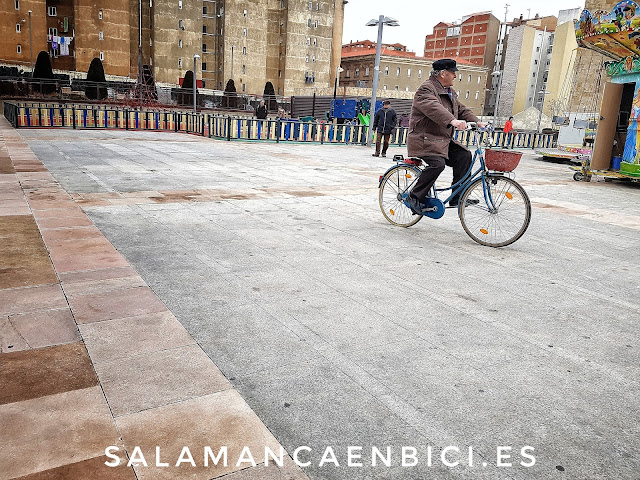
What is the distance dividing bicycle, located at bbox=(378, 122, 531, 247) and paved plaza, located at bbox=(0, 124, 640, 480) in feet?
0.78

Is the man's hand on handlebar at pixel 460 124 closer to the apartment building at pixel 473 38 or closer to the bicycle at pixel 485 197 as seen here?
the bicycle at pixel 485 197

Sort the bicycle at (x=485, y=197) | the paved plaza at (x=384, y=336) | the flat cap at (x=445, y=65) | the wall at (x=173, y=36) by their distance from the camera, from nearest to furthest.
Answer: the paved plaza at (x=384, y=336) → the bicycle at (x=485, y=197) → the flat cap at (x=445, y=65) → the wall at (x=173, y=36)

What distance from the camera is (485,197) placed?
5977mm

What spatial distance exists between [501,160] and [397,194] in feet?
5.22

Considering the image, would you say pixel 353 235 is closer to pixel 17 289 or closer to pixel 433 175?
pixel 433 175

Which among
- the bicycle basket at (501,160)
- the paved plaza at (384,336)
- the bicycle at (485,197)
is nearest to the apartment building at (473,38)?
the paved plaza at (384,336)

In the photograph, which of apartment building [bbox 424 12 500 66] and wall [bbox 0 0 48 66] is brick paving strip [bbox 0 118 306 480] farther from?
apartment building [bbox 424 12 500 66]

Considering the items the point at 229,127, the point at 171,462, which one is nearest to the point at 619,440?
the point at 171,462

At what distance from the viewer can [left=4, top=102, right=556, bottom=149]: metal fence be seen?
22.8m

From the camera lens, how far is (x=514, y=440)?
7.80 feet

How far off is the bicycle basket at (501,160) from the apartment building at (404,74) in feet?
243

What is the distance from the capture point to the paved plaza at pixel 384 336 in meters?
2.35

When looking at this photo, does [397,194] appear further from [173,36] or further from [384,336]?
[173,36]

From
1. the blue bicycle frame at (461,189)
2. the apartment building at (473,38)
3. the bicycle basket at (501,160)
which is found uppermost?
the apartment building at (473,38)
